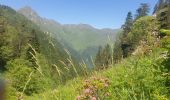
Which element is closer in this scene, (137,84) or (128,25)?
(137,84)

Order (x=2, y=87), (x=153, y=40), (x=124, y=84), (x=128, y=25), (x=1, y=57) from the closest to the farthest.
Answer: (x=2, y=87)
(x=124, y=84)
(x=153, y=40)
(x=1, y=57)
(x=128, y=25)

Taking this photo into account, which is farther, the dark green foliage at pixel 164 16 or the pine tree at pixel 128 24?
the pine tree at pixel 128 24

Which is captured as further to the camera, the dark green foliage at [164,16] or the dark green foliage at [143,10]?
the dark green foliage at [143,10]

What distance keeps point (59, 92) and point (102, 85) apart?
4.05 ft

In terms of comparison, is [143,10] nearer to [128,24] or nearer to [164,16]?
[128,24]

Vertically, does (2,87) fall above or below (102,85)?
above

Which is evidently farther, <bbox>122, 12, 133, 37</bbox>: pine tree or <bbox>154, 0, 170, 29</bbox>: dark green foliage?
<bbox>122, 12, 133, 37</bbox>: pine tree

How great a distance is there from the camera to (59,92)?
498 centimetres

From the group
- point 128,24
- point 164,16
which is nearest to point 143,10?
point 128,24

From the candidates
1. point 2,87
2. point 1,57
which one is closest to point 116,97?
point 2,87

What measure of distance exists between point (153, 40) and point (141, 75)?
1.82m

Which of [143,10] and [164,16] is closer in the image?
[164,16]

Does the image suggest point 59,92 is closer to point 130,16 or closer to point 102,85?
point 102,85

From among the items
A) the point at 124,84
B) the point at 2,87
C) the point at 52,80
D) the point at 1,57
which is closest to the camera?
the point at 2,87
